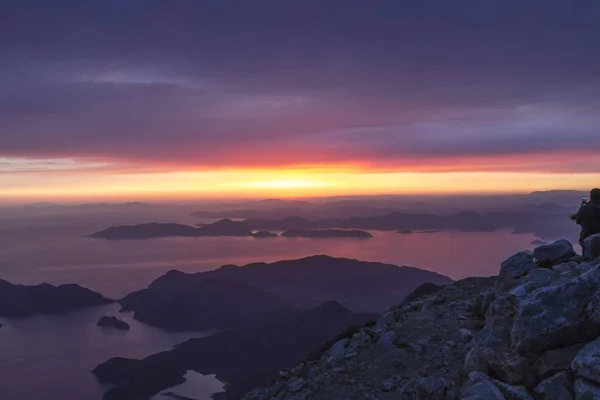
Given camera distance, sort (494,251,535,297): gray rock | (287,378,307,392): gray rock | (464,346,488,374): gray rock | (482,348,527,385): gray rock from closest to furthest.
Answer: (482,348,527,385): gray rock < (464,346,488,374): gray rock < (287,378,307,392): gray rock < (494,251,535,297): gray rock

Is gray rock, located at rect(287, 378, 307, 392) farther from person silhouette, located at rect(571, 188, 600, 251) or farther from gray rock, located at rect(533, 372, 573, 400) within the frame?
person silhouette, located at rect(571, 188, 600, 251)

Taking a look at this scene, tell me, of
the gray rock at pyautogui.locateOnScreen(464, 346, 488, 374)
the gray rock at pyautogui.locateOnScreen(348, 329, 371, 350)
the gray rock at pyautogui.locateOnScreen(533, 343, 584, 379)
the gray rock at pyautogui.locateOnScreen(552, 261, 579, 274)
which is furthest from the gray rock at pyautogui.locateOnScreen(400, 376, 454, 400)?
the gray rock at pyautogui.locateOnScreen(552, 261, 579, 274)

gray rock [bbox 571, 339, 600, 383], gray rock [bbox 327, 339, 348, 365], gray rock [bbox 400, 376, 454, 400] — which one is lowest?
gray rock [bbox 327, 339, 348, 365]

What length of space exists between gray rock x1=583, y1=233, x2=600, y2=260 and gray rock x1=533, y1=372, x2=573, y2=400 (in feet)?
30.4

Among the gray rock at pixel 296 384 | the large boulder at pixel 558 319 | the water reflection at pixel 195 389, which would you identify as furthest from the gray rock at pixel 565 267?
the water reflection at pixel 195 389

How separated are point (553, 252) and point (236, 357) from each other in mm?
157714

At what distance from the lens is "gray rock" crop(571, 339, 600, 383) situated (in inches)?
419

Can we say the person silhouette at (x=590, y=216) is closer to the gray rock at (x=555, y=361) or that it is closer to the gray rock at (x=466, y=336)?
the gray rock at (x=466, y=336)

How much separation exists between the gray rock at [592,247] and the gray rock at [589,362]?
8660 mm

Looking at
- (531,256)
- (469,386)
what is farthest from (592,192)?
(469,386)

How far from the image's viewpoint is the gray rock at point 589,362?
10641 millimetres

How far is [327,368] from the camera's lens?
17.6 metres

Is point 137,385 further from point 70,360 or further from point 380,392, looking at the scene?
point 380,392

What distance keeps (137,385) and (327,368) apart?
140 m
